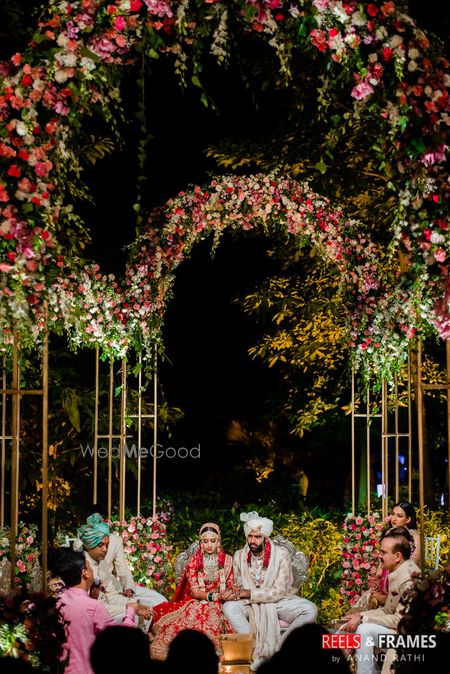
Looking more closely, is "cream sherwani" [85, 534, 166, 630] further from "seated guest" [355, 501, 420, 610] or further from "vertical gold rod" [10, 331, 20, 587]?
"vertical gold rod" [10, 331, 20, 587]

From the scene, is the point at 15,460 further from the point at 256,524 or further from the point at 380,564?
the point at 380,564

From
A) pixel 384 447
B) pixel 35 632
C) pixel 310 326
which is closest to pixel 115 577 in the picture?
pixel 384 447

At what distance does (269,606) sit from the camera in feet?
24.9

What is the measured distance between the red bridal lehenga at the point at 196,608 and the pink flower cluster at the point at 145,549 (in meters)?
1.10

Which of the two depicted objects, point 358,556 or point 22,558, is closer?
point 22,558

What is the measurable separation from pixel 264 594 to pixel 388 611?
1298 millimetres

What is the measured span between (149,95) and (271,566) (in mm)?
10263

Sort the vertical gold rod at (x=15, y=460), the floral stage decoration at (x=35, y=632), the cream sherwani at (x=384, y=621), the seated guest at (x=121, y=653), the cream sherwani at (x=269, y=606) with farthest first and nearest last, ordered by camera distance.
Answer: the cream sherwani at (x=269, y=606), the cream sherwani at (x=384, y=621), the vertical gold rod at (x=15, y=460), the floral stage decoration at (x=35, y=632), the seated guest at (x=121, y=653)

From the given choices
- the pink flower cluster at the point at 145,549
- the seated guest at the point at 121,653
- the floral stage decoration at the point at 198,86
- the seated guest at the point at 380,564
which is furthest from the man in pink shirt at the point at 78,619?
the pink flower cluster at the point at 145,549

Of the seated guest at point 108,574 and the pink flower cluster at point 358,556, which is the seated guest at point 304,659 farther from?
the pink flower cluster at point 358,556

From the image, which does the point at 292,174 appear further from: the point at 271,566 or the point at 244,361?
the point at 244,361

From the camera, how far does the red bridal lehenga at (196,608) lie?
7.29 m

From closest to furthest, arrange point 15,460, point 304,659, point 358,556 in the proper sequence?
1. point 304,659
2. point 15,460
3. point 358,556

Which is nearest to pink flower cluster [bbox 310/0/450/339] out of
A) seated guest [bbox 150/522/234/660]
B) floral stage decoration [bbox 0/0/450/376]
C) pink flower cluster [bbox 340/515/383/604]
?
floral stage decoration [bbox 0/0/450/376]
